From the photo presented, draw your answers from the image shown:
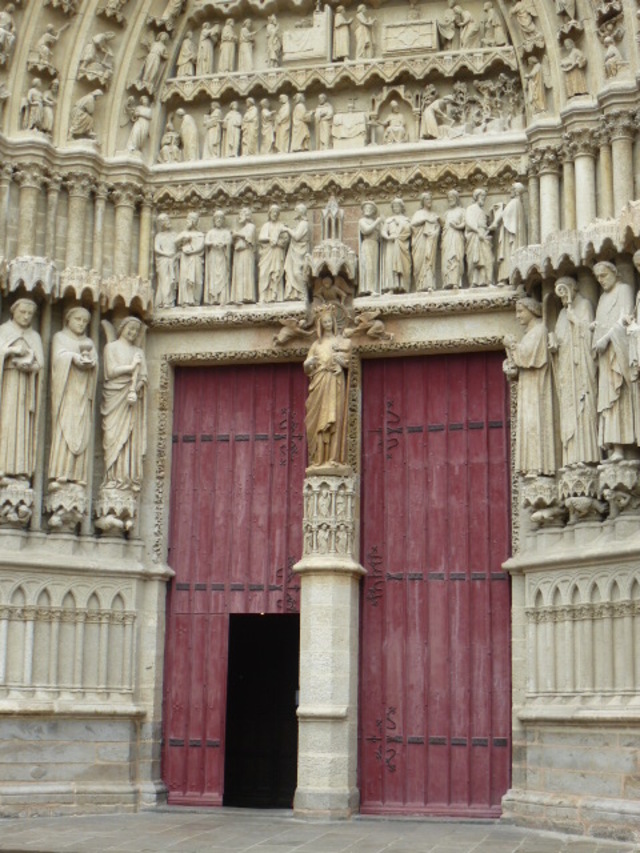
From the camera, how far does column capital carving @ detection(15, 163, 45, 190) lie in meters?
12.4

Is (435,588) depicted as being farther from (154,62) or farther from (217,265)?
(154,62)

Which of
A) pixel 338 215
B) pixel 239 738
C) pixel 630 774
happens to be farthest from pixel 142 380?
pixel 630 774

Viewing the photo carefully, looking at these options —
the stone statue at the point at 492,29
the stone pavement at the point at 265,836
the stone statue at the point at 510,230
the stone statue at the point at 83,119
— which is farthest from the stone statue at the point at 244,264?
the stone pavement at the point at 265,836

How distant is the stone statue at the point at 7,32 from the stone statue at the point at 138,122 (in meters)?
1.33

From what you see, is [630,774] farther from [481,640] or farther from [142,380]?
[142,380]

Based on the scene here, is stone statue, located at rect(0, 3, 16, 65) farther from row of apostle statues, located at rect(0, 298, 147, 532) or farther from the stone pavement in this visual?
the stone pavement

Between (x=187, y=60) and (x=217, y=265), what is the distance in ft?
7.91

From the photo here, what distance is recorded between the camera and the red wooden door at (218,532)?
12133 mm

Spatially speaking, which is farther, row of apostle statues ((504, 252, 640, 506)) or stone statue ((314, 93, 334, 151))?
stone statue ((314, 93, 334, 151))

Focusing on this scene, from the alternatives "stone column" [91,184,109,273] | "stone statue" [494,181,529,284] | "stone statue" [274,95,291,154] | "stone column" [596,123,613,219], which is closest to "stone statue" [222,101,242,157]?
"stone statue" [274,95,291,154]

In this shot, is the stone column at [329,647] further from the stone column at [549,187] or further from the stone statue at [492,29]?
the stone statue at [492,29]

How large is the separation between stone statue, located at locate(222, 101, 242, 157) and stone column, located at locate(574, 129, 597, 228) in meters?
3.63

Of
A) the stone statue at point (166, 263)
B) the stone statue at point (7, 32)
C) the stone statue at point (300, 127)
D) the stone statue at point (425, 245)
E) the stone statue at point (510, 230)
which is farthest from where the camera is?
the stone statue at point (300, 127)

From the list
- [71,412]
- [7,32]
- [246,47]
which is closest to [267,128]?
[246,47]
